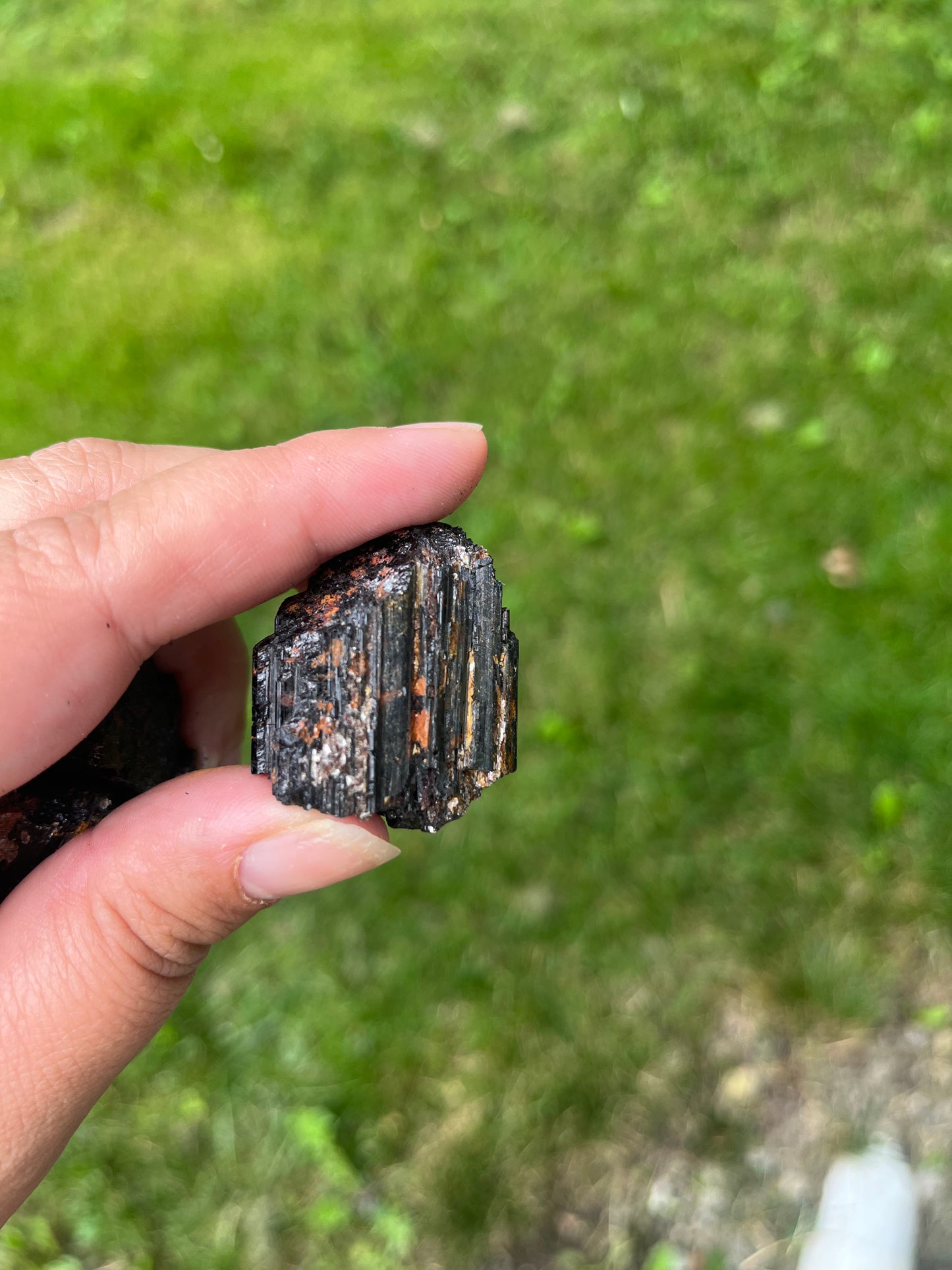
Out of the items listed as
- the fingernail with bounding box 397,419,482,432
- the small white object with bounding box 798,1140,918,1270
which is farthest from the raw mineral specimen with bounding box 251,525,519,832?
the small white object with bounding box 798,1140,918,1270

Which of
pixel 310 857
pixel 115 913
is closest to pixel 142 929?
pixel 115 913

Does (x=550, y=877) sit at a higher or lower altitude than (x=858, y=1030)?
higher

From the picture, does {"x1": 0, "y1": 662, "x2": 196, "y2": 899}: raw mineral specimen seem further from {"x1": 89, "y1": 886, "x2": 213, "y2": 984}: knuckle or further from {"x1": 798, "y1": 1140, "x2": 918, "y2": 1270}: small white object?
{"x1": 798, "y1": 1140, "x2": 918, "y2": 1270}: small white object

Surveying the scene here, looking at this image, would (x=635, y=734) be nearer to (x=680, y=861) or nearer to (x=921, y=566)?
(x=680, y=861)

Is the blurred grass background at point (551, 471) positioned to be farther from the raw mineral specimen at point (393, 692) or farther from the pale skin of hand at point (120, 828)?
the raw mineral specimen at point (393, 692)

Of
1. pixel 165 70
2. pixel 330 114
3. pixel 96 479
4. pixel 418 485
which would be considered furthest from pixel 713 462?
pixel 165 70

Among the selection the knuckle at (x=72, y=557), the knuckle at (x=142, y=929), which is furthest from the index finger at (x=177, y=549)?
the knuckle at (x=142, y=929)

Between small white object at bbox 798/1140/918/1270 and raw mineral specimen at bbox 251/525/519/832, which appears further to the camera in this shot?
small white object at bbox 798/1140/918/1270
